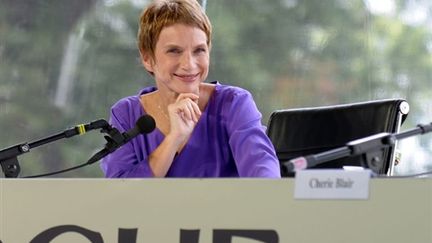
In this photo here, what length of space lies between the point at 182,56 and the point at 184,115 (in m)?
0.16

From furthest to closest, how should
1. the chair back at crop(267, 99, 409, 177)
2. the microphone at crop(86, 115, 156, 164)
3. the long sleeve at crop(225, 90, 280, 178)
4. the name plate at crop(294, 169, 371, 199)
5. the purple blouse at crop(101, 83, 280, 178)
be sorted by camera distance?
the chair back at crop(267, 99, 409, 177), the purple blouse at crop(101, 83, 280, 178), the long sleeve at crop(225, 90, 280, 178), the microphone at crop(86, 115, 156, 164), the name plate at crop(294, 169, 371, 199)

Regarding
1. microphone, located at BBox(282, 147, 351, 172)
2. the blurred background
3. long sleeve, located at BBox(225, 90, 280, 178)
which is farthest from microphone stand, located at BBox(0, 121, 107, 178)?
the blurred background

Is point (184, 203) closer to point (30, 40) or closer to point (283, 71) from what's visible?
point (283, 71)

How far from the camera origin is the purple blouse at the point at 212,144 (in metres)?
1.88

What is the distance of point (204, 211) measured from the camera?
4.01 ft

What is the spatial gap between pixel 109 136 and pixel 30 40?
7.02ft

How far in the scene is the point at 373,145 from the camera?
1239 millimetres

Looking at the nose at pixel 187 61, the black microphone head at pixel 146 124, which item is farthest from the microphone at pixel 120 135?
the nose at pixel 187 61

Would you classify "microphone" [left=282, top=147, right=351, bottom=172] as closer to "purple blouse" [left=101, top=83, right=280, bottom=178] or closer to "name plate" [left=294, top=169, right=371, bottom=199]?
"name plate" [left=294, top=169, right=371, bottom=199]

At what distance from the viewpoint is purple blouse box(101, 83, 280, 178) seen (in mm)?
1884

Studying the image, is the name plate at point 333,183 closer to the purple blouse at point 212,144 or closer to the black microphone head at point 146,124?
the black microphone head at point 146,124

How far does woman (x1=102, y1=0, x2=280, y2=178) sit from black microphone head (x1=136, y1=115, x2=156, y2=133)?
198mm

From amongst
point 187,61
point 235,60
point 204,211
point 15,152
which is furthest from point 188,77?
point 235,60

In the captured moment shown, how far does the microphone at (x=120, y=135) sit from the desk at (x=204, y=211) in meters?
0.38
